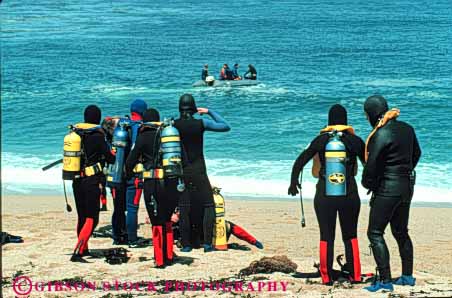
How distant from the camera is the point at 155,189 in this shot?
30.8 feet

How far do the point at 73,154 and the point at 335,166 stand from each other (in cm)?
289

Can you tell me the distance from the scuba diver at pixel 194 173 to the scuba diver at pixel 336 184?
160cm

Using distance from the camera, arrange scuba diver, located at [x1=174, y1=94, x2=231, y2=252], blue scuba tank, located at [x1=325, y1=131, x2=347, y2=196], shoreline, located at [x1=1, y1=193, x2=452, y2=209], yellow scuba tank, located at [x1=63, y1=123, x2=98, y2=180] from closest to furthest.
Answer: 1. blue scuba tank, located at [x1=325, y1=131, x2=347, y2=196]
2. yellow scuba tank, located at [x1=63, y1=123, x2=98, y2=180]
3. scuba diver, located at [x1=174, y1=94, x2=231, y2=252]
4. shoreline, located at [x1=1, y1=193, x2=452, y2=209]

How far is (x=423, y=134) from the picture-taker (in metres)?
29.3

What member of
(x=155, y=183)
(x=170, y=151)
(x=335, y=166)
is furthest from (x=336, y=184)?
(x=155, y=183)

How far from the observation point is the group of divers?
27.0ft

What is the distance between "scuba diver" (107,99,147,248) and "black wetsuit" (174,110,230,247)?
1.92ft

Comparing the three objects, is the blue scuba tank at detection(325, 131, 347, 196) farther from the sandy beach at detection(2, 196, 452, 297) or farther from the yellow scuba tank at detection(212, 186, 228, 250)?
the yellow scuba tank at detection(212, 186, 228, 250)

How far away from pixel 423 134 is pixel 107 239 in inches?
772

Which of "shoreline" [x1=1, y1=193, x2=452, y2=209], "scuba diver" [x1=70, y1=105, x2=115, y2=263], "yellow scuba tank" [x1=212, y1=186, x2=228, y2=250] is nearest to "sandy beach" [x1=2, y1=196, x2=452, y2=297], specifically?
"yellow scuba tank" [x1=212, y1=186, x2=228, y2=250]

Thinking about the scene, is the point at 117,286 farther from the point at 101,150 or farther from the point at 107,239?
the point at 107,239

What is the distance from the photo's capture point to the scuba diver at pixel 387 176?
813cm

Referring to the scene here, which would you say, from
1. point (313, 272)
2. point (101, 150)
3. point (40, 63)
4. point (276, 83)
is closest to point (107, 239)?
point (101, 150)

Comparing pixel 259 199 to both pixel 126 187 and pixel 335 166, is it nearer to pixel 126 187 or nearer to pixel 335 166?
pixel 126 187
